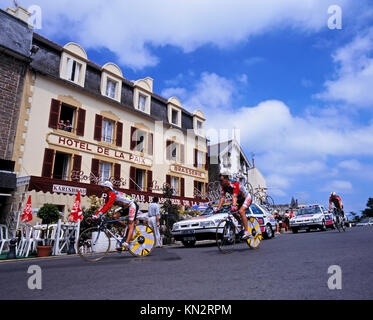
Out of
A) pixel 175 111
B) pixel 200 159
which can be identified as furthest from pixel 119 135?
pixel 200 159

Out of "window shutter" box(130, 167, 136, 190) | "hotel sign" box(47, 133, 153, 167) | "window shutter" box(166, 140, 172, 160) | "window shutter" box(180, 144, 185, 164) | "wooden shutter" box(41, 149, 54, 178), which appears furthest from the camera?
"window shutter" box(180, 144, 185, 164)

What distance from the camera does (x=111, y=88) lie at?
794 inches

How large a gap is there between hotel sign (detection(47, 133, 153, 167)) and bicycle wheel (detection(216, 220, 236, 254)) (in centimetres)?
1195

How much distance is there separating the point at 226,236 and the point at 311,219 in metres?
11.9

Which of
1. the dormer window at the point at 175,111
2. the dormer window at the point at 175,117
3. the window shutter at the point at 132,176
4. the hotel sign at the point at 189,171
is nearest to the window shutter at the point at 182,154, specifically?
the hotel sign at the point at 189,171

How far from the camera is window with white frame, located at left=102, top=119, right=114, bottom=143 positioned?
742 inches

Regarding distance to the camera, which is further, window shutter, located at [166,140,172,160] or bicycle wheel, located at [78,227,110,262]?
window shutter, located at [166,140,172,160]

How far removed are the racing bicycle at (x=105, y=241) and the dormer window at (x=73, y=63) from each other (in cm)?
1277

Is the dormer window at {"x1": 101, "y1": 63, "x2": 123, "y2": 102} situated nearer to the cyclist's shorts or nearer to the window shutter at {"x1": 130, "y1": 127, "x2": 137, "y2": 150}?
the window shutter at {"x1": 130, "y1": 127, "x2": 137, "y2": 150}

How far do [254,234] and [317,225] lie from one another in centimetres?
1117

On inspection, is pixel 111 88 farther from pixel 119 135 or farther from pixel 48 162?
pixel 48 162

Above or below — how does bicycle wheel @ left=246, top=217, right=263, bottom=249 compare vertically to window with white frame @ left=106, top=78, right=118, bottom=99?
below

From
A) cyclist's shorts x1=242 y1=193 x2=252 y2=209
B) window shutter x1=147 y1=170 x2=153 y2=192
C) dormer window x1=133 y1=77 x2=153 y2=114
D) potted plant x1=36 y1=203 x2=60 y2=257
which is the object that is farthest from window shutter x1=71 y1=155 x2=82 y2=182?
cyclist's shorts x1=242 y1=193 x2=252 y2=209

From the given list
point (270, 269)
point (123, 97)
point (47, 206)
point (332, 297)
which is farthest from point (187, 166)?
point (332, 297)
